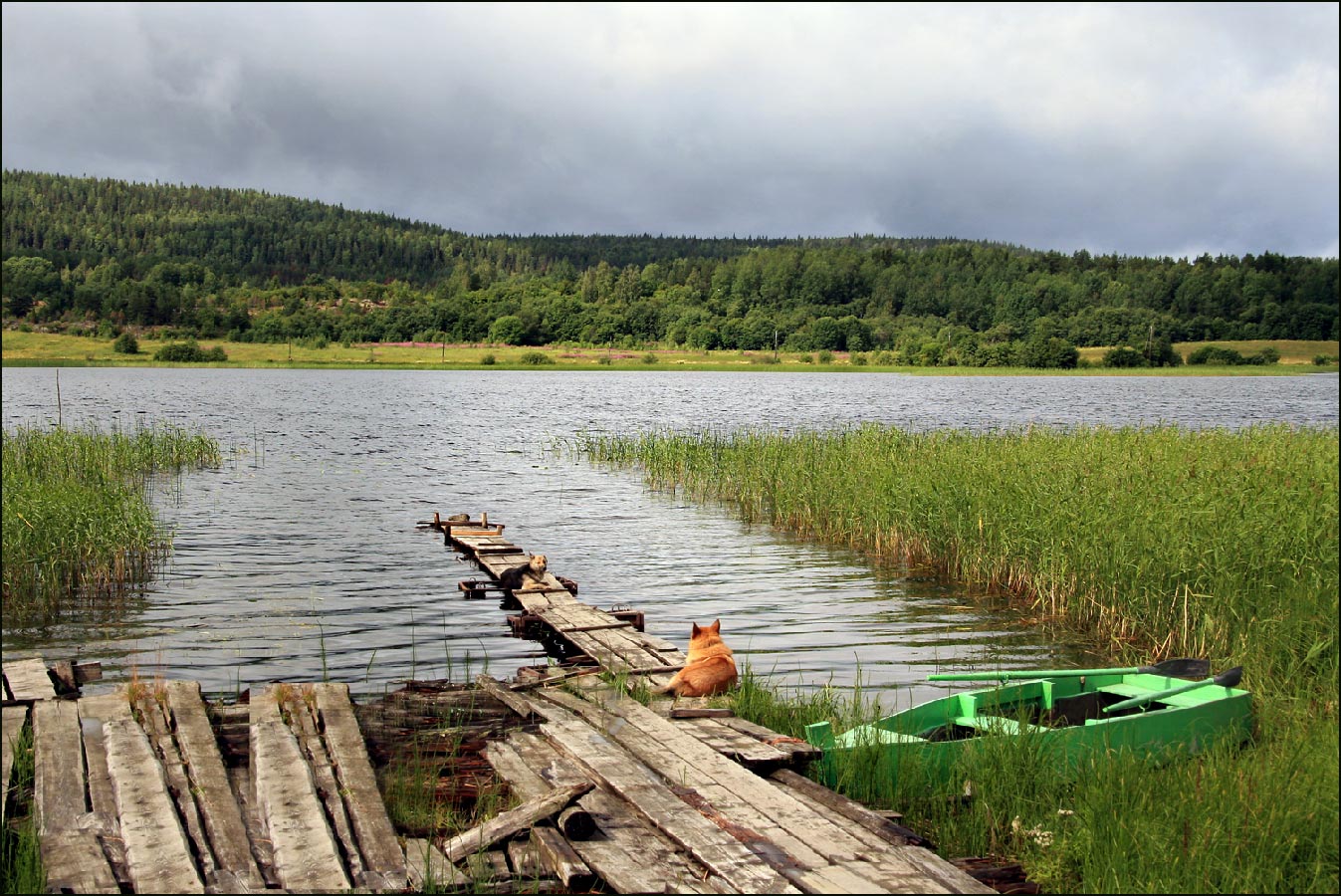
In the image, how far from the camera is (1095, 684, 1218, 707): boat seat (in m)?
7.91

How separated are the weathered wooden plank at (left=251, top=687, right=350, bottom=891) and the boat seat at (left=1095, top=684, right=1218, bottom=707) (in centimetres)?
605

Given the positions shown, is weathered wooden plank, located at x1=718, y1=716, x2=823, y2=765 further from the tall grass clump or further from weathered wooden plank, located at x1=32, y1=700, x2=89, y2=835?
the tall grass clump

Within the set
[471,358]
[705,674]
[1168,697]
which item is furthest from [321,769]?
[471,358]

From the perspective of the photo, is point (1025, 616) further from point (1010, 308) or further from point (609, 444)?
point (1010, 308)

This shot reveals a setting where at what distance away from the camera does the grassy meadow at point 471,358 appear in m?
114

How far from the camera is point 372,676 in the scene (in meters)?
10.5

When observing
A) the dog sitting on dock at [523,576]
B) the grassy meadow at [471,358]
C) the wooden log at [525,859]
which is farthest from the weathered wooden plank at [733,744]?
the grassy meadow at [471,358]

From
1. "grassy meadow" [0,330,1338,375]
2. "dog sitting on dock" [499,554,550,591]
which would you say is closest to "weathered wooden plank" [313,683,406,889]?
"dog sitting on dock" [499,554,550,591]

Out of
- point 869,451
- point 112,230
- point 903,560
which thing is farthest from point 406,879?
point 112,230

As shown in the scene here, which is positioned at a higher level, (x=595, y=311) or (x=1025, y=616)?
(x=595, y=311)

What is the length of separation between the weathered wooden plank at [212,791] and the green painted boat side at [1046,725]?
3.80 meters

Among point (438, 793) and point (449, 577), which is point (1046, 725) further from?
point (449, 577)

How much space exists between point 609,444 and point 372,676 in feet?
78.9

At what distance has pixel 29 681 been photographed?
340 inches
